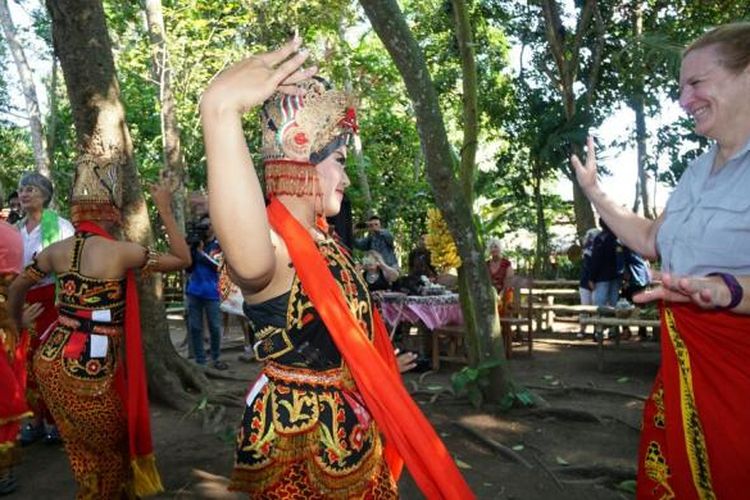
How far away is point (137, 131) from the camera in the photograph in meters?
20.9

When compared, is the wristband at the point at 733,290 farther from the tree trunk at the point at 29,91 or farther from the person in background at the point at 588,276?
the tree trunk at the point at 29,91

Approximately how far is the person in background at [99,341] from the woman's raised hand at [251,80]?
2.02 meters

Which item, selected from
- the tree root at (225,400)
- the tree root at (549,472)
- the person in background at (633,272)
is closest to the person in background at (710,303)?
the tree root at (549,472)

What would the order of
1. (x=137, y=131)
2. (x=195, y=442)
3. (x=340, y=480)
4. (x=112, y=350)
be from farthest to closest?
(x=137, y=131)
(x=195, y=442)
(x=112, y=350)
(x=340, y=480)

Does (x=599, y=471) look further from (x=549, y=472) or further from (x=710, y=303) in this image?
(x=710, y=303)

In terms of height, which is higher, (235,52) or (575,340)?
(235,52)

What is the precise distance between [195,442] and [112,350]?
2187mm

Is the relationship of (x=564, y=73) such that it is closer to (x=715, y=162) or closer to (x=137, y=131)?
(x=715, y=162)

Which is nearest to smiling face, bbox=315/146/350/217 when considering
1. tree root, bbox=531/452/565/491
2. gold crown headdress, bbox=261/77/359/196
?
gold crown headdress, bbox=261/77/359/196

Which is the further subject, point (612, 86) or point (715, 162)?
point (612, 86)

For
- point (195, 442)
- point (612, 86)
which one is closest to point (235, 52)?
point (612, 86)

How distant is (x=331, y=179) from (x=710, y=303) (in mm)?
1145

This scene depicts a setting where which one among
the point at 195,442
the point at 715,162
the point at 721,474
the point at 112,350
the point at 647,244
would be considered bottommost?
the point at 195,442

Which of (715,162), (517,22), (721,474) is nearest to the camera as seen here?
(721,474)
